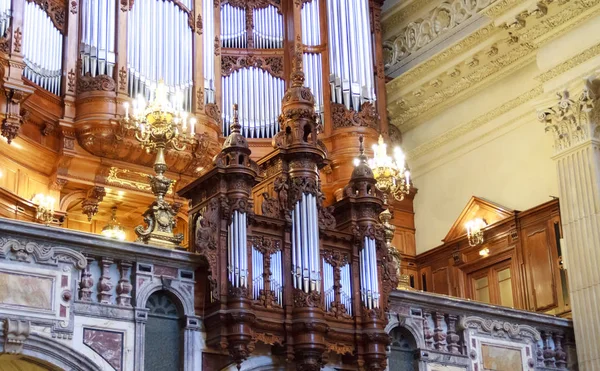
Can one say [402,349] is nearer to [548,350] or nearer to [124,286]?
[548,350]

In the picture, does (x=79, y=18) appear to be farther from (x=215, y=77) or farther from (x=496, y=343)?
(x=496, y=343)

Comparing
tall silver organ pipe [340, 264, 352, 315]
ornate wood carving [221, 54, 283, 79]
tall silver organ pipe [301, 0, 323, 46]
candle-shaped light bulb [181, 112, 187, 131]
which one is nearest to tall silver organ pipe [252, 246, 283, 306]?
tall silver organ pipe [340, 264, 352, 315]

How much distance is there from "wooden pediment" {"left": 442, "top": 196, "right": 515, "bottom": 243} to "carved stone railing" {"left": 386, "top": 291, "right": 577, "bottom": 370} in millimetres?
2737

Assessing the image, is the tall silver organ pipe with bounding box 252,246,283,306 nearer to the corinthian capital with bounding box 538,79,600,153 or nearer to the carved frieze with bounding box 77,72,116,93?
the carved frieze with bounding box 77,72,116,93

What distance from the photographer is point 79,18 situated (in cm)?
1827

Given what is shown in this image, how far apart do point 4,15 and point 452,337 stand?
8377 millimetres

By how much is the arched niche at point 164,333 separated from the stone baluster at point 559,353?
253 inches

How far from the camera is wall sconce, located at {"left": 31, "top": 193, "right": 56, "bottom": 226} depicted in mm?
17000

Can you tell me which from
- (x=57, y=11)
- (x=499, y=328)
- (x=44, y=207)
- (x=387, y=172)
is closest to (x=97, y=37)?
(x=57, y=11)

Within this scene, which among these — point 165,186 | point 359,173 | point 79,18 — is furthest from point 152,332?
point 79,18

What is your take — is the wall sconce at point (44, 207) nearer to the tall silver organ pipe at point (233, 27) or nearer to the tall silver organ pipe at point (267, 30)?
the tall silver organ pipe at point (233, 27)

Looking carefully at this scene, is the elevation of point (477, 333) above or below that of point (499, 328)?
below

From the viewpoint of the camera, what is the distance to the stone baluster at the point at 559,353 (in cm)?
1700

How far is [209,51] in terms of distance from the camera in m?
19.5
